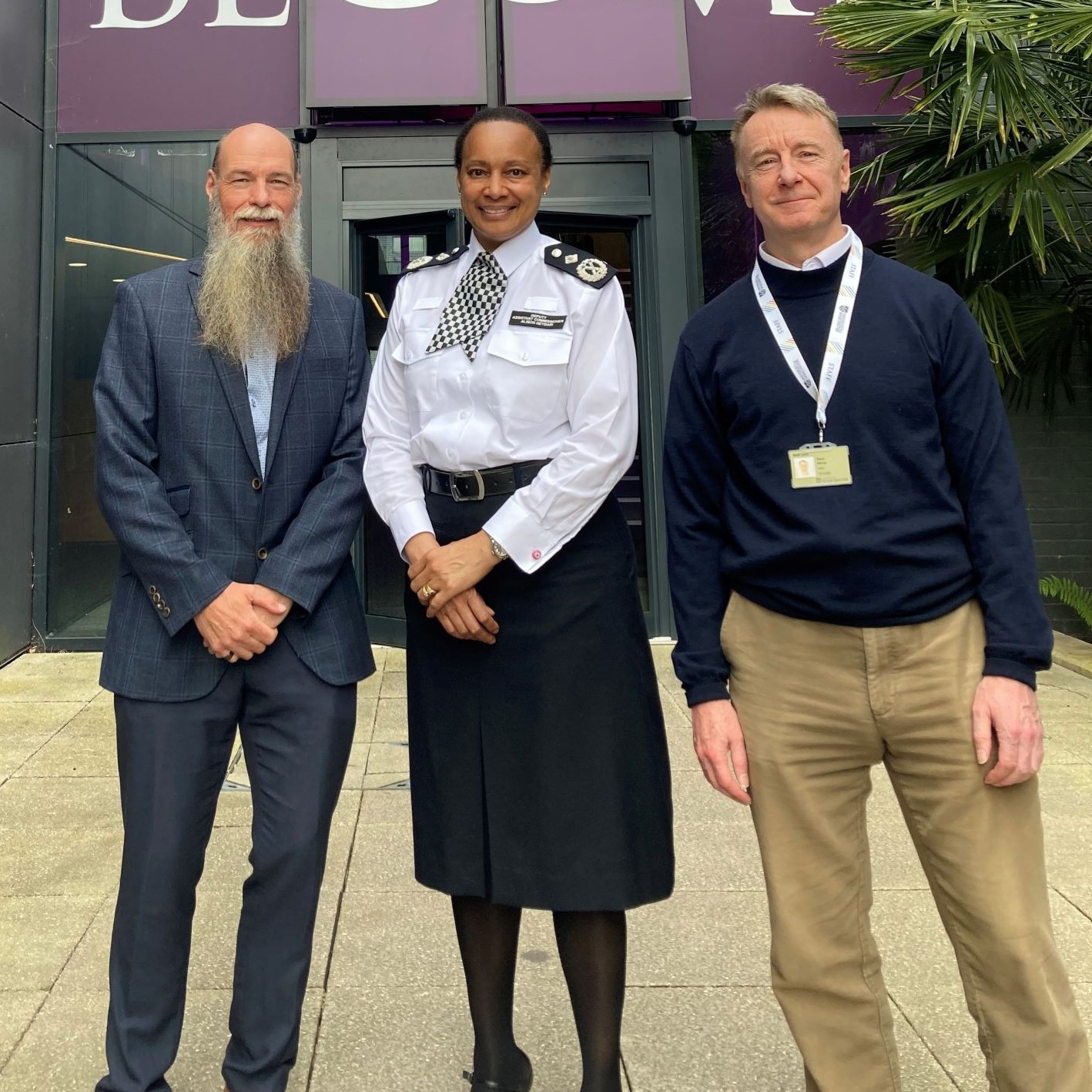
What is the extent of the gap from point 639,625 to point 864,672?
551mm

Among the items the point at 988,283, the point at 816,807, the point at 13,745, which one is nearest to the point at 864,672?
the point at 816,807

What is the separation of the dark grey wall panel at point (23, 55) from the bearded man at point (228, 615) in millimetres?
5498

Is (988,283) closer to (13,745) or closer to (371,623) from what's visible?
(371,623)

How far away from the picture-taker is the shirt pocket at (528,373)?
2.39 metres

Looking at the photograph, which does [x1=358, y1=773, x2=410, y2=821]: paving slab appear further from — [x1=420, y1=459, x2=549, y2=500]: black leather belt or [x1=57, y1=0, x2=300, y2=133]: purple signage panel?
A: [x1=57, y1=0, x2=300, y2=133]: purple signage panel

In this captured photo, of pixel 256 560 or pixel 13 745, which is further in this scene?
pixel 13 745

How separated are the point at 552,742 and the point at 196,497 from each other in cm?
87

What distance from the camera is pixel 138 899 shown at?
2393 millimetres

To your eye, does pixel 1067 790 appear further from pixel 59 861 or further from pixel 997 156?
pixel 997 156

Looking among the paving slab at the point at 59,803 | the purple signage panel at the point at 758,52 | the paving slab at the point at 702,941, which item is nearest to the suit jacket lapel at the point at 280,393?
the paving slab at the point at 702,941

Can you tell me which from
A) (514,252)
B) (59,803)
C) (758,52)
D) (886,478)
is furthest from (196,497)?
(758,52)

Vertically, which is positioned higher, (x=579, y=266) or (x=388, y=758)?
(x=579, y=266)

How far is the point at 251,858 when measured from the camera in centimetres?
249

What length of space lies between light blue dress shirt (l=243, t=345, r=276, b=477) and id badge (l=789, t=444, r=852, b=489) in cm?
109
